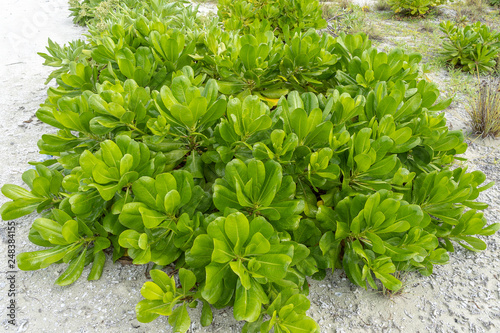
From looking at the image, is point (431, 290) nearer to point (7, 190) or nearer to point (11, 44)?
point (7, 190)

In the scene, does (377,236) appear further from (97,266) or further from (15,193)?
(15,193)

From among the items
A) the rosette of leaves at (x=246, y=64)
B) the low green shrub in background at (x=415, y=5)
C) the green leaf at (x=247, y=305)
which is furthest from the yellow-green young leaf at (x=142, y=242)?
the low green shrub in background at (x=415, y=5)

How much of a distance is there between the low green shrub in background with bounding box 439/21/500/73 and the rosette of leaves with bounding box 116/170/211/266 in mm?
4545

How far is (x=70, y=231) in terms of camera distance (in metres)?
1.61

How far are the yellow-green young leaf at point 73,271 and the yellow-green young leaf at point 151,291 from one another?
20.8 inches

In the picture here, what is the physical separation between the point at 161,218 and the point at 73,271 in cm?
65

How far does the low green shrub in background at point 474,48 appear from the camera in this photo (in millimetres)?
4316

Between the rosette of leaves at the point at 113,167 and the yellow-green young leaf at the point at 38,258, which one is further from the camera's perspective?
the yellow-green young leaf at the point at 38,258

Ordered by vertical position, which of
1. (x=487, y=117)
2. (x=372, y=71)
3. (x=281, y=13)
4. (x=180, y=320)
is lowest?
(x=180, y=320)

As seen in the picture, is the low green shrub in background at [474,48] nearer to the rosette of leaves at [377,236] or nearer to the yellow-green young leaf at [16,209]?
the rosette of leaves at [377,236]

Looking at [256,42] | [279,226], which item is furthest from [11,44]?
[279,226]

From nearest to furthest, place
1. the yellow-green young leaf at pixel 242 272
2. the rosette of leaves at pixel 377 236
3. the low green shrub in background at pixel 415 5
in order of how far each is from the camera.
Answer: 1. the yellow-green young leaf at pixel 242 272
2. the rosette of leaves at pixel 377 236
3. the low green shrub in background at pixel 415 5

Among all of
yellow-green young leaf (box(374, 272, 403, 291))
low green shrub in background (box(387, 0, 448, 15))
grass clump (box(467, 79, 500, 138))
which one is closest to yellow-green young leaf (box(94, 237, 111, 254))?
yellow-green young leaf (box(374, 272, 403, 291))

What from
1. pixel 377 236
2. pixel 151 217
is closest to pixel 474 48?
pixel 377 236
